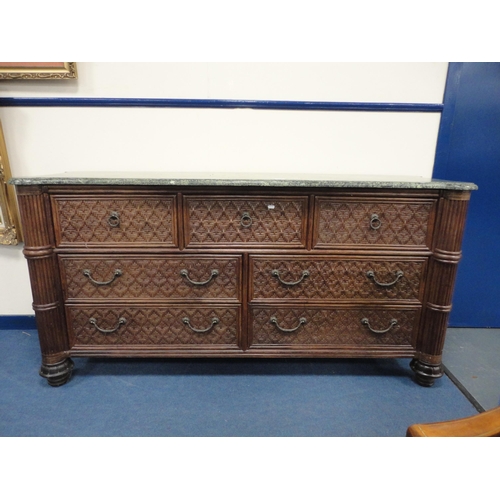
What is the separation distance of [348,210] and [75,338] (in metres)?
1.36

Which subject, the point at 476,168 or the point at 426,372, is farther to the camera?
the point at 476,168

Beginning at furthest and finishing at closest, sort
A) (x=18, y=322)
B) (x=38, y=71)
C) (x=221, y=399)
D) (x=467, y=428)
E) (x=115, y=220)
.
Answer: (x=18, y=322), (x=38, y=71), (x=221, y=399), (x=115, y=220), (x=467, y=428)

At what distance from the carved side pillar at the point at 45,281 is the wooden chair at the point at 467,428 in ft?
4.77

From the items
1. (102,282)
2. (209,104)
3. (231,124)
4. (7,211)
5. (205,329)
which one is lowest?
(205,329)

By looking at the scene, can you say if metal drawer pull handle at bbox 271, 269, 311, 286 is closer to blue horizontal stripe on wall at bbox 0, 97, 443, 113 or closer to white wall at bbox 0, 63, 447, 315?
white wall at bbox 0, 63, 447, 315

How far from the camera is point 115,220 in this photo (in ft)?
4.65

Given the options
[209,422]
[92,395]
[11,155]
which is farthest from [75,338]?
[11,155]

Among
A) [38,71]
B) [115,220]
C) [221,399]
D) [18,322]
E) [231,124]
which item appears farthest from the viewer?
[18,322]

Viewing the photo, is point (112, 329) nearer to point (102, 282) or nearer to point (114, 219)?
point (102, 282)

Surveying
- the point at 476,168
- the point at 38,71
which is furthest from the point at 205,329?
the point at 476,168

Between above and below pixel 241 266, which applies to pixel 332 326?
below

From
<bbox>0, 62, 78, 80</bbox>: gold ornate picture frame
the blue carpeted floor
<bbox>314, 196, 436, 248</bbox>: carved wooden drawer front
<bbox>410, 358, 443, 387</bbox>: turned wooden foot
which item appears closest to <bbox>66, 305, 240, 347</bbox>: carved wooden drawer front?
the blue carpeted floor

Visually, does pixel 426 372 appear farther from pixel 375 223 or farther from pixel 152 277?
pixel 152 277

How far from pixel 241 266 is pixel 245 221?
0.20 metres
